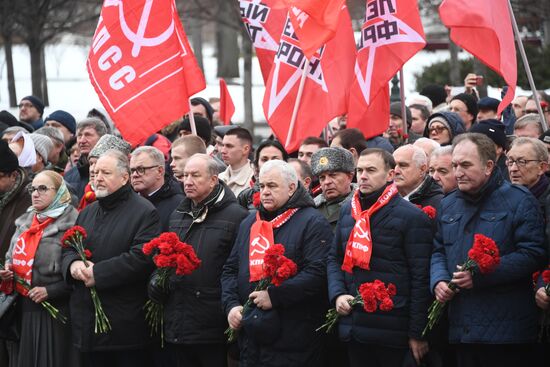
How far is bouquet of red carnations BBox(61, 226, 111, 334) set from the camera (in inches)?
328

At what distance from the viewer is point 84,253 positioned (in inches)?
332

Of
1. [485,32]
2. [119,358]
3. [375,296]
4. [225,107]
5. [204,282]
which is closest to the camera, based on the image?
[375,296]

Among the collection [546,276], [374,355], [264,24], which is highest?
[264,24]

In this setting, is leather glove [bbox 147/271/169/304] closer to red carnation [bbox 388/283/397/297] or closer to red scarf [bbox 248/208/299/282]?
red scarf [bbox 248/208/299/282]

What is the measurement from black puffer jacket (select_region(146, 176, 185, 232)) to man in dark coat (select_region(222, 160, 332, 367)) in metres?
1.04

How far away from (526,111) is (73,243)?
5.35m

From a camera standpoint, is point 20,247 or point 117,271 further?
point 20,247

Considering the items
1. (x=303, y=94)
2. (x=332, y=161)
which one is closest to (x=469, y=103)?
(x=303, y=94)

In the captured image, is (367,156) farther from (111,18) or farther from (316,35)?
(111,18)

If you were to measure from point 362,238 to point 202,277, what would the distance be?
56.6 inches

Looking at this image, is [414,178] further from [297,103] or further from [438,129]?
[438,129]

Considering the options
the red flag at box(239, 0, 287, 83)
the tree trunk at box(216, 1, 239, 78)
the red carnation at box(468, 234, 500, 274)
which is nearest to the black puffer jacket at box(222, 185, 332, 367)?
the red carnation at box(468, 234, 500, 274)

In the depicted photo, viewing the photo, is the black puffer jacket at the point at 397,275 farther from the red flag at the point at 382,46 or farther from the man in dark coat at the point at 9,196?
the man in dark coat at the point at 9,196

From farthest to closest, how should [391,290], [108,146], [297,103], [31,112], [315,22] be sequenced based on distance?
[31,112], [297,103], [108,146], [315,22], [391,290]
